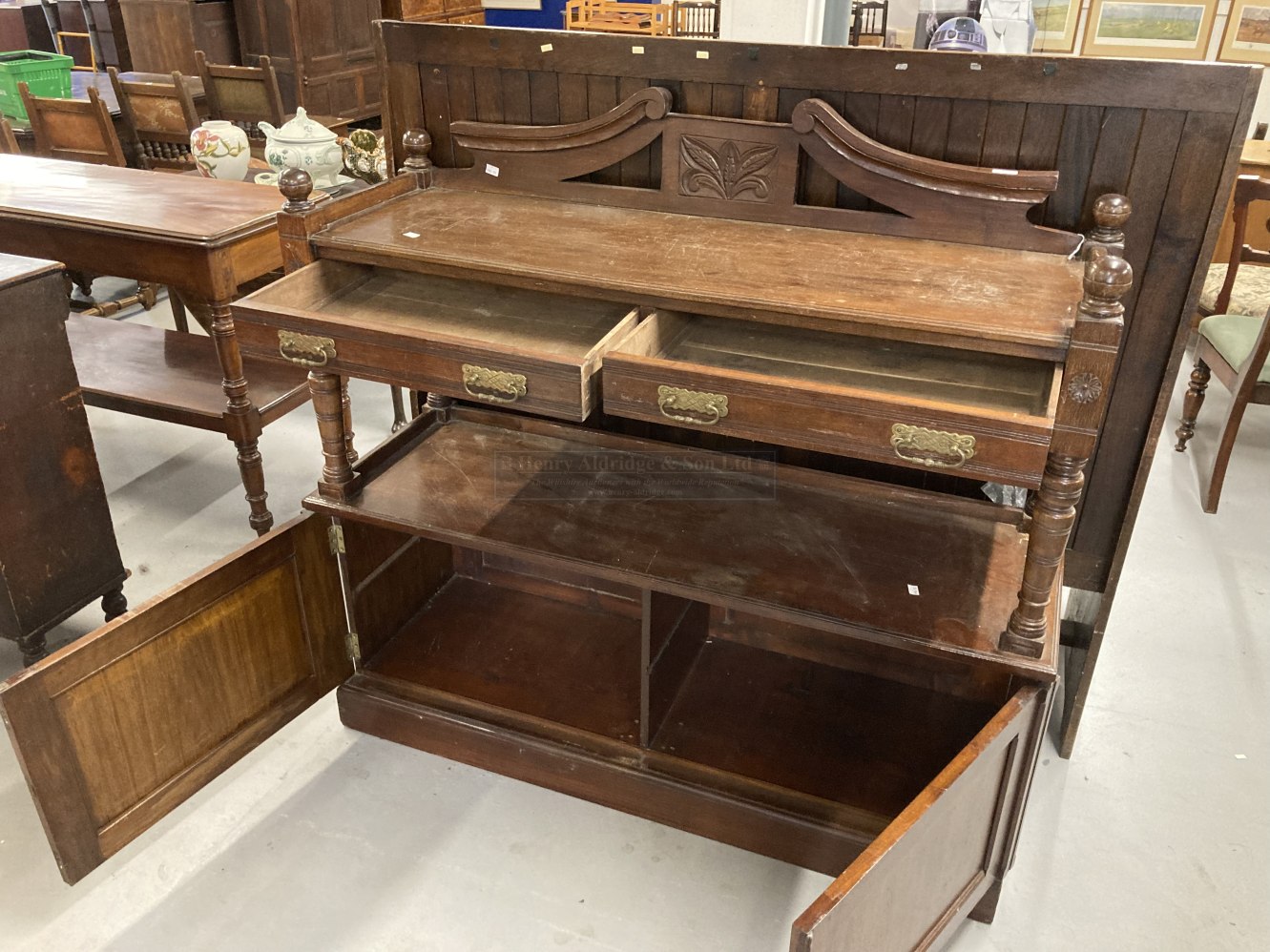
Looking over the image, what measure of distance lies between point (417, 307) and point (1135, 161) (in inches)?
49.9

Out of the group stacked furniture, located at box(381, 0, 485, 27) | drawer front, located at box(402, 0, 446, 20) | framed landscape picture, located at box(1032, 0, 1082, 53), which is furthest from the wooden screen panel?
drawer front, located at box(402, 0, 446, 20)

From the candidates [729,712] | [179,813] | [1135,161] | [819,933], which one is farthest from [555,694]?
[1135,161]

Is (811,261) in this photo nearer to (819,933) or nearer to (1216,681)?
(819,933)

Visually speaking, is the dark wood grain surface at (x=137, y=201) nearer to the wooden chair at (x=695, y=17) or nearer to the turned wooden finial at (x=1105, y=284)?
the turned wooden finial at (x=1105, y=284)

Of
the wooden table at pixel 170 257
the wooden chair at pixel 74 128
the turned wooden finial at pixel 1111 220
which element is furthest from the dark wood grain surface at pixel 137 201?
the turned wooden finial at pixel 1111 220

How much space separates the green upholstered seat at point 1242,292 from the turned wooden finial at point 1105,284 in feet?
7.81

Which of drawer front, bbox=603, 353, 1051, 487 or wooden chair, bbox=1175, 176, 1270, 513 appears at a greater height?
drawer front, bbox=603, 353, 1051, 487

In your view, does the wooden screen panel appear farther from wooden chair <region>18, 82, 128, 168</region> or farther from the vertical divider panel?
wooden chair <region>18, 82, 128, 168</region>

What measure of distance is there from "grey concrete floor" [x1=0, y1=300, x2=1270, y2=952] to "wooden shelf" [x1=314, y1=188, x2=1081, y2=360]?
1.04 meters

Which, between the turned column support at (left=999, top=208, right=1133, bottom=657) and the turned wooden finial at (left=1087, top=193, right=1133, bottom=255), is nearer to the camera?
the turned column support at (left=999, top=208, right=1133, bottom=657)

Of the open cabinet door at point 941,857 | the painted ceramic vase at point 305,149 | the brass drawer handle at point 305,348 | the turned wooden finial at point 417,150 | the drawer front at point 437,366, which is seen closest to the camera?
the open cabinet door at point 941,857

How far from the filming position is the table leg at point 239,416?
252 centimetres

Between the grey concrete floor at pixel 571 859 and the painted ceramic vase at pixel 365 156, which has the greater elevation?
the painted ceramic vase at pixel 365 156

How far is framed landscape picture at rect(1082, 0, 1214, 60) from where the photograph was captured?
16.0 feet
